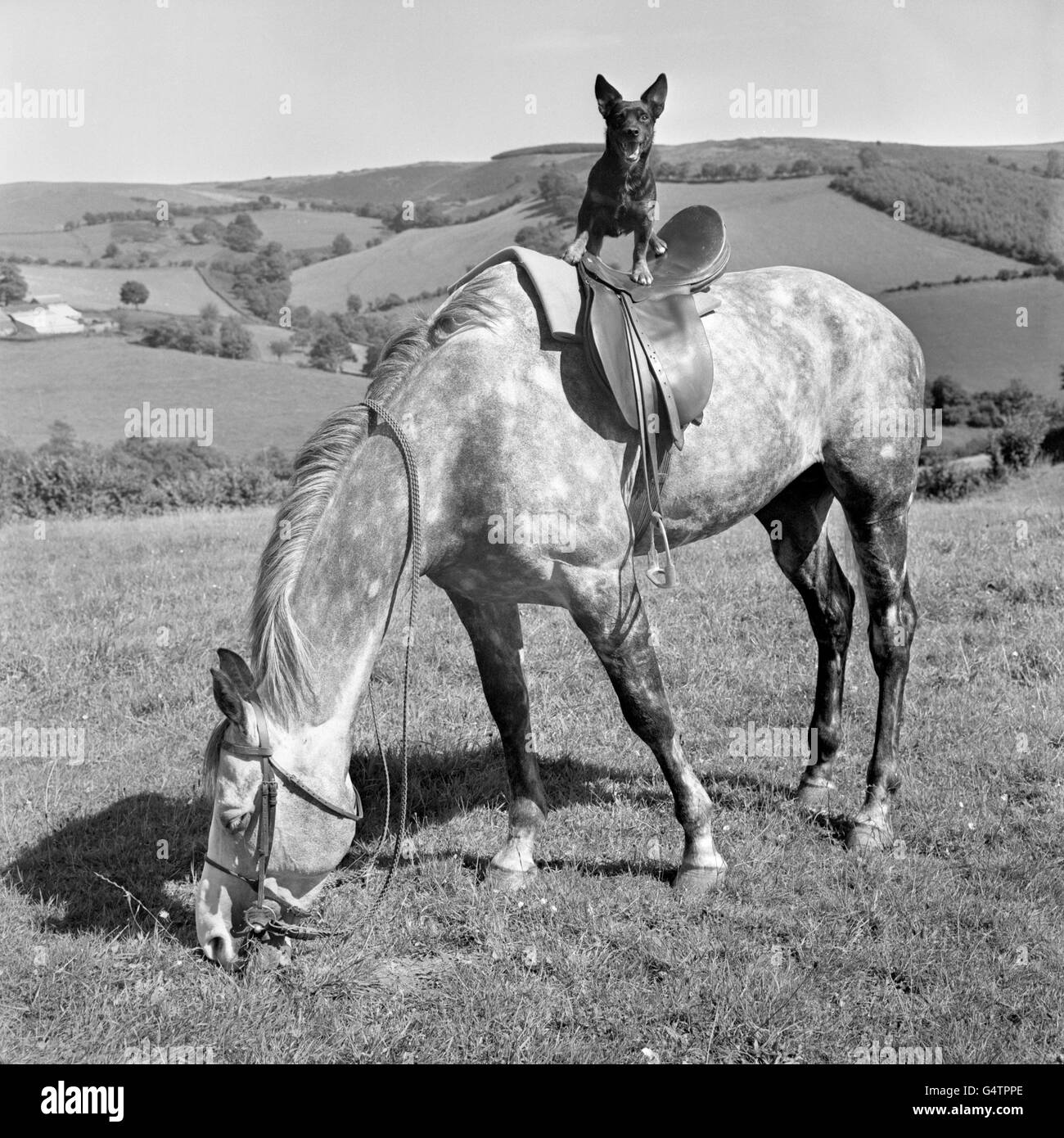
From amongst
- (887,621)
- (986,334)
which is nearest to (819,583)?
(887,621)

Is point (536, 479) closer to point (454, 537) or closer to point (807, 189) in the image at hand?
point (454, 537)


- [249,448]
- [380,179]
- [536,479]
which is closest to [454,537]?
[536,479]

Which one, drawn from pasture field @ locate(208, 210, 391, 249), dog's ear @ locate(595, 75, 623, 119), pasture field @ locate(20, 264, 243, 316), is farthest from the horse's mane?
pasture field @ locate(208, 210, 391, 249)

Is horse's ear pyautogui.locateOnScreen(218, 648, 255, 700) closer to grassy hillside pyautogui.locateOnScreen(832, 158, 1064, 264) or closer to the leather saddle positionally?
the leather saddle

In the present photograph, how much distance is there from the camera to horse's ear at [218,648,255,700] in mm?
3211

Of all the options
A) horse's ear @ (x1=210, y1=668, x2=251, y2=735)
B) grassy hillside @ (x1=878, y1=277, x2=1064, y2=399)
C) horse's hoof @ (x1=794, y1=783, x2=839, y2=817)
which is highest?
grassy hillside @ (x1=878, y1=277, x2=1064, y2=399)

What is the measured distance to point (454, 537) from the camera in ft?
12.6

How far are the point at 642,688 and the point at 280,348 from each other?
45.2 m

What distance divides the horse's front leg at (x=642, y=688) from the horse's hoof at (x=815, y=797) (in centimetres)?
93

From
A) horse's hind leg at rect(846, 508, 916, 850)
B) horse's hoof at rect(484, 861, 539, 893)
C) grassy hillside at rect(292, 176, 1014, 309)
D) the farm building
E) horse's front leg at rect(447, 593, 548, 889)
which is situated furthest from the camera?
the farm building

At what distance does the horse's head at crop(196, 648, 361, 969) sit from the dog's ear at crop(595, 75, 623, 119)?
8.81 feet

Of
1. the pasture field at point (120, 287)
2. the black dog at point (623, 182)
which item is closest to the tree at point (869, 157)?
the pasture field at point (120, 287)
